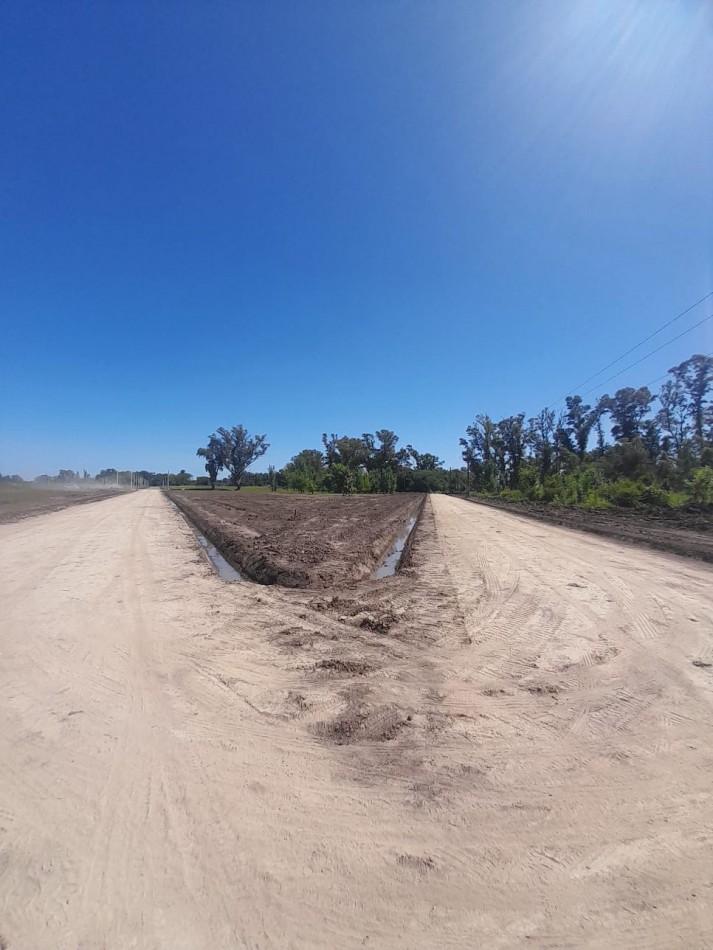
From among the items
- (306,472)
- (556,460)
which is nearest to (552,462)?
(556,460)

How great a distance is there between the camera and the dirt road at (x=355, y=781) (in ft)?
5.98

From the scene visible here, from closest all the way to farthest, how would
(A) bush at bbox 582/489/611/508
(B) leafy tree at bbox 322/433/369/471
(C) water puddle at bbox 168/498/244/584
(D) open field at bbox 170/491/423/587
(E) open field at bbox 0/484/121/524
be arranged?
(D) open field at bbox 170/491/423/587 → (C) water puddle at bbox 168/498/244/584 → (E) open field at bbox 0/484/121/524 → (A) bush at bbox 582/489/611/508 → (B) leafy tree at bbox 322/433/369/471

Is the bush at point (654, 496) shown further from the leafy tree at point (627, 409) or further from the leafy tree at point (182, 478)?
the leafy tree at point (182, 478)

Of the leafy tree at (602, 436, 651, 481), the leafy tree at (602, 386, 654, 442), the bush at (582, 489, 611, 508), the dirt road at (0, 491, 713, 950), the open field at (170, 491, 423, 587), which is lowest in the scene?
the dirt road at (0, 491, 713, 950)

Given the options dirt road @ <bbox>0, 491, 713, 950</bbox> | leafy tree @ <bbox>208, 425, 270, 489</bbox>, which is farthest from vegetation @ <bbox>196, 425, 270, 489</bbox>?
dirt road @ <bbox>0, 491, 713, 950</bbox>

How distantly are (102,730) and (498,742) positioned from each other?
2796 mm

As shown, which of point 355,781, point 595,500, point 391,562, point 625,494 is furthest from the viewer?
point 595,500

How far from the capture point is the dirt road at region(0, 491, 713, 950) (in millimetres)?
1822

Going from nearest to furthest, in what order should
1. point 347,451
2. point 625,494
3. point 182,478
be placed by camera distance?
point 625,494 < point 347,451 < point 182,478

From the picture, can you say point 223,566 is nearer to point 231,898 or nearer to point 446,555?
point 446,555

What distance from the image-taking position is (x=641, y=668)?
4.22m

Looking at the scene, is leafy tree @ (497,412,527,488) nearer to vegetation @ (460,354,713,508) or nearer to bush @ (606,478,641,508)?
vegetation @ (460,354,713,508)

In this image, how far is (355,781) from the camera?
2.65 metres

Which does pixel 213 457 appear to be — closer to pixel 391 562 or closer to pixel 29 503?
pixel 29 503
